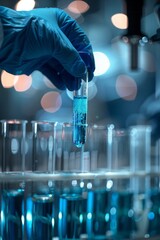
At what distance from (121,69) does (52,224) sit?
190 cm

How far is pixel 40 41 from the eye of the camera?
120 centimetres

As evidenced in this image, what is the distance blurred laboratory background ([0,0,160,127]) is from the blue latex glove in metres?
0.98

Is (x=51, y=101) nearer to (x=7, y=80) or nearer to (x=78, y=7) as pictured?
(x=7, y=80)

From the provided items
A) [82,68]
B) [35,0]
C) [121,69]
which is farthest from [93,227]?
[121,69]

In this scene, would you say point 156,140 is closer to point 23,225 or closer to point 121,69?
point 121,69

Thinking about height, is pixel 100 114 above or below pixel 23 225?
above

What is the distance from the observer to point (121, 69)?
2.81 meters

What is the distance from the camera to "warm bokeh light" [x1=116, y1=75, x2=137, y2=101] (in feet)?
→ 9.34

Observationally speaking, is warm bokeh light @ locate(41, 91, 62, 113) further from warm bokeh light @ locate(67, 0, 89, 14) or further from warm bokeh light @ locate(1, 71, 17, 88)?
warm bokeh light @ locate(67, 0, 89, 14)

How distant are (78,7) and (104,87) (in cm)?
74

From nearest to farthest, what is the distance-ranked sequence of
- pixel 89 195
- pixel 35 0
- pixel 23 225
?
pixel 23 225, pixel 89 195, pixel 35 0

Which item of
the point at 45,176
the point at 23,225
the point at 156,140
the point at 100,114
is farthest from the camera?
the point at 100,114

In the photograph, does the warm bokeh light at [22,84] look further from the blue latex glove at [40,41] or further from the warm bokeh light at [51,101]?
the blue latex glove at [40,41]

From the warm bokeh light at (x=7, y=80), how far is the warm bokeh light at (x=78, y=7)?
2.10ft
